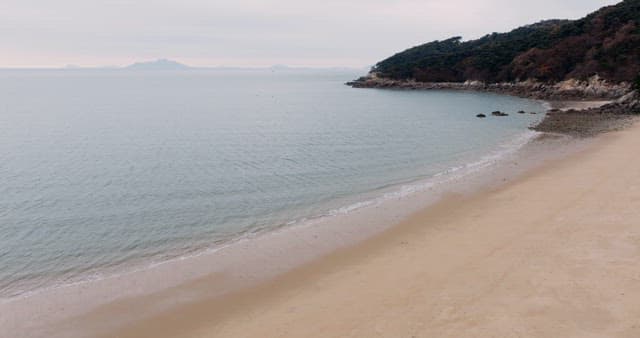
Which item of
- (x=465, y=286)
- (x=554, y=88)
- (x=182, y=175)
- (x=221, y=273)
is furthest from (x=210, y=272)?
(x=554, y=88)

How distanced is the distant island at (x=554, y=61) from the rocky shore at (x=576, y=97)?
33 cm

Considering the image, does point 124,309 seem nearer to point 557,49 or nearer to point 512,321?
point 512,321

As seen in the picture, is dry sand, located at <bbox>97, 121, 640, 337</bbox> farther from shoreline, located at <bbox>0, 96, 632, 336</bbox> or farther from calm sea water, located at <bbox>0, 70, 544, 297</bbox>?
calm sea water, located at <bbox>0, 70, 544, 297</bbox>

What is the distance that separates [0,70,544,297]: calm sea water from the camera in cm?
1833

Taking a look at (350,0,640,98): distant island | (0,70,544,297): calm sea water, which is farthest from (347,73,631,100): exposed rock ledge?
(0,70,544,297): calm sea water

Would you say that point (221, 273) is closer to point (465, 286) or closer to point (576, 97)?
point (465, 286)

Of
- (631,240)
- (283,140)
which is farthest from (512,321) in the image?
(283,140)

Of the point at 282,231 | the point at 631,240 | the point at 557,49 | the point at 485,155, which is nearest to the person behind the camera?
the point at 631,240

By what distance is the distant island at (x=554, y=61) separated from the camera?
7331 centimetres

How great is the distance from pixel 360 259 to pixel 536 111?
177 ft

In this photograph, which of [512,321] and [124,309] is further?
[124,309]

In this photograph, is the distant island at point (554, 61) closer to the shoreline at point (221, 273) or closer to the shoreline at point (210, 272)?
the shoreline at point (221, 273)

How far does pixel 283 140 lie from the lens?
147 ft

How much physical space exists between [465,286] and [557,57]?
88357 mm
